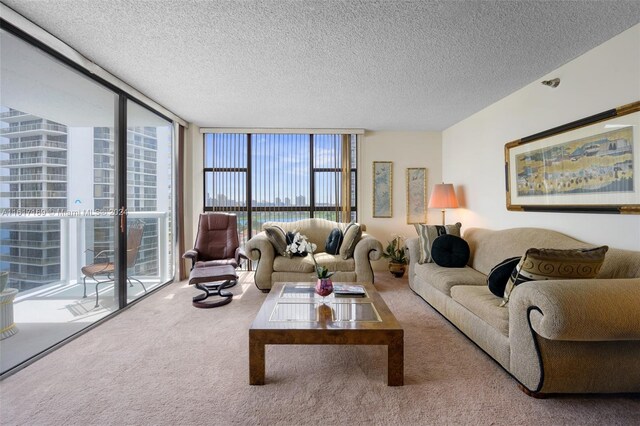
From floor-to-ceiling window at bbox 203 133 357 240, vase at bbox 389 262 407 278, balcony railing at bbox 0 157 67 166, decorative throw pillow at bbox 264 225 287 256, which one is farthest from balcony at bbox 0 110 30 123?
vase at bbox 389 262 407 278

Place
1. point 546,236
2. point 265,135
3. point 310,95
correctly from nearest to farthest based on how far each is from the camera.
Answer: point 546,236 < point 310,95 < point 265,135

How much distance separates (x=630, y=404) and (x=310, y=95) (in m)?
3.56

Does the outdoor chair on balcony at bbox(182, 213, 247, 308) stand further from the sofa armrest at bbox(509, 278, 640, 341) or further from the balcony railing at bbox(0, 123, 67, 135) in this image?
the sofa armrest at bbox(509, 278, 640, 341)

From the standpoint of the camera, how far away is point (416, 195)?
16.3 ft

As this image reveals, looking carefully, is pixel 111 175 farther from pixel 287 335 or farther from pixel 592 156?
pixel 592 156

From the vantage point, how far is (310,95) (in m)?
3.35

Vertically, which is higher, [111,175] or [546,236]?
[111,175]

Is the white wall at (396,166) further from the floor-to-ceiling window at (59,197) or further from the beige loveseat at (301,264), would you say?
the floor-to-ceiling window at (59,197)

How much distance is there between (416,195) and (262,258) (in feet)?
9.40

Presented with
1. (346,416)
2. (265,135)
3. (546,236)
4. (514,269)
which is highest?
A: (265,135)

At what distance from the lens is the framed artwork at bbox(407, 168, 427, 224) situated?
4945 mm

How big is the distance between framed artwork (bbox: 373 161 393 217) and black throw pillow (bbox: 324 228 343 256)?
3.49 feet

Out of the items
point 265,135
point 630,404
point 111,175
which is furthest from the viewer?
point 265,135

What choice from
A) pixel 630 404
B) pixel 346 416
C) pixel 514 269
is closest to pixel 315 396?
pixel 346 416
